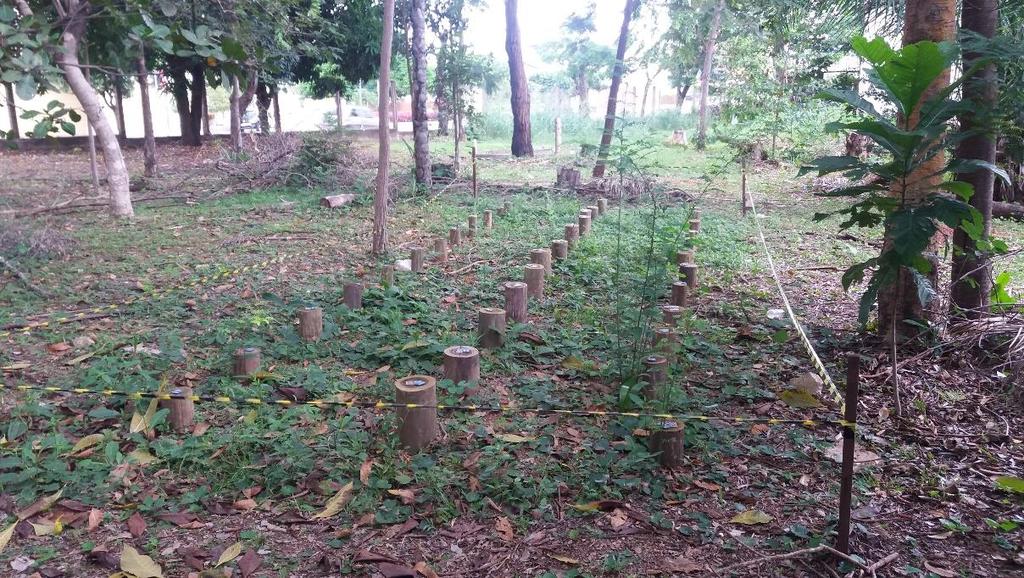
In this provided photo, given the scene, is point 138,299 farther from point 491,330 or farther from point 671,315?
point 671,315

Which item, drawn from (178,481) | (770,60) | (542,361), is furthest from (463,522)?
(770,60)

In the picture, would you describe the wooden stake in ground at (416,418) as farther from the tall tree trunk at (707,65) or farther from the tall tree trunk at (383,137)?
the tall tree trunk at (707,65)

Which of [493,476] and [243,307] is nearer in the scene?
[493,476]

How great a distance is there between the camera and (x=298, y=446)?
3119 millimetres

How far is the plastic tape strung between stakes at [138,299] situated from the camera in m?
4.57

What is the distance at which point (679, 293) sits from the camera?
502 centimetres

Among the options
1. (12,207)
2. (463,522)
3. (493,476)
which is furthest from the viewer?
(12,207)

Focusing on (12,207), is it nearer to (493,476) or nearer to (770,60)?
(493,476)

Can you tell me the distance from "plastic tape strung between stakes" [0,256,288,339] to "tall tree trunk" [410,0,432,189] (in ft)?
15.4

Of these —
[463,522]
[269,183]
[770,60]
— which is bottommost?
[463,522]

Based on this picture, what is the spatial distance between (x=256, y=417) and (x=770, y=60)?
16.7 metres

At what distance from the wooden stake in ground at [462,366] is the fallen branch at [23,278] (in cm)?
354

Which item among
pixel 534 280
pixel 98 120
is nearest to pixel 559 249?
pixel 534 280

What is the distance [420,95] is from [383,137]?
174 inches
